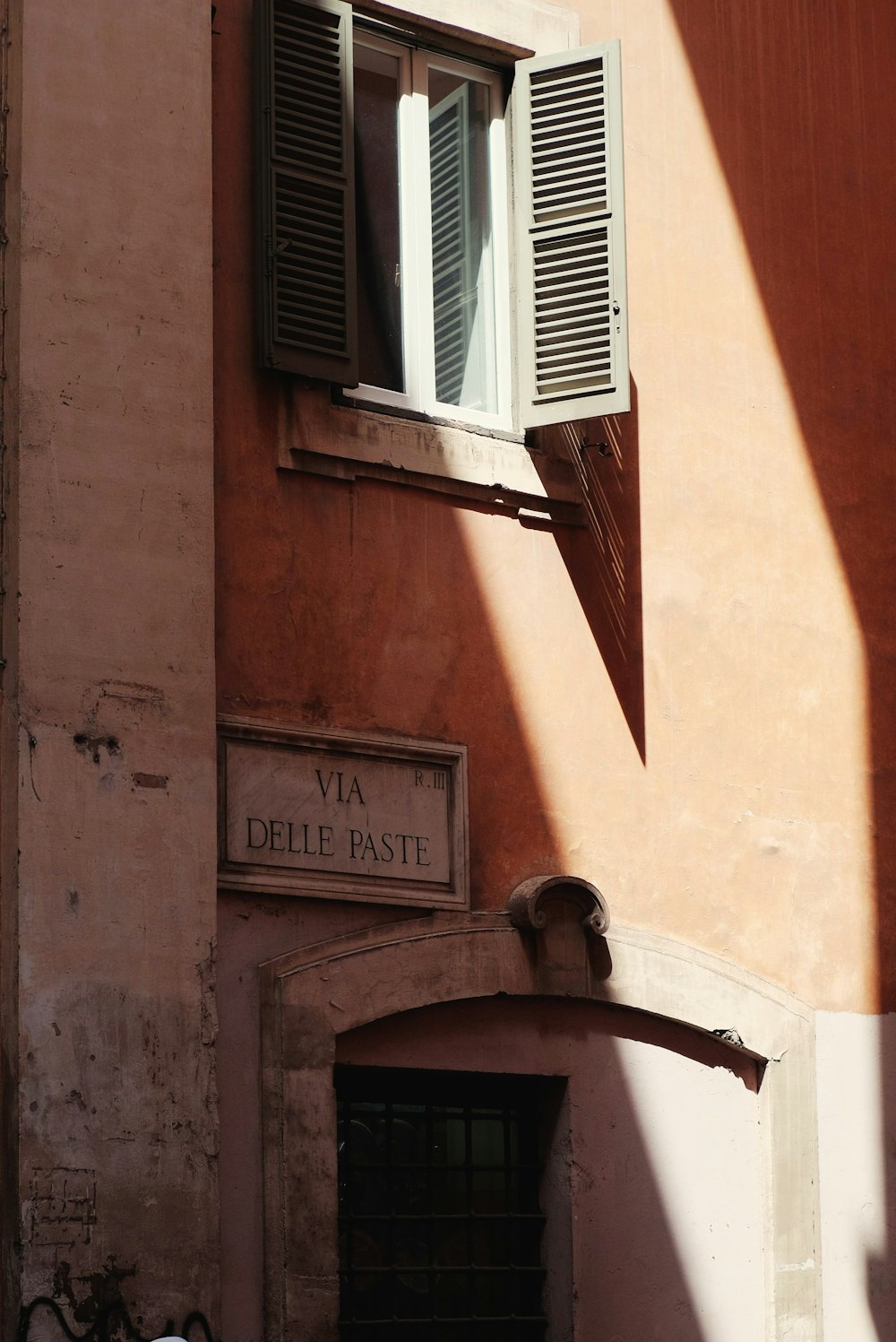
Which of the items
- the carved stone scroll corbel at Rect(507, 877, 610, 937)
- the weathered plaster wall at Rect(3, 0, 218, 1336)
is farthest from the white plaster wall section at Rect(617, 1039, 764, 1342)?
the weathered plaster wall at Rect(3, 0, 218, 1336)

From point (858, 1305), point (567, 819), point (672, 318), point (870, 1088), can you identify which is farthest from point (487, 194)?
point (858, 1305)

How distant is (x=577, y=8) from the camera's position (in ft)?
32.4

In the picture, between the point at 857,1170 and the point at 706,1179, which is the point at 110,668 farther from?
the point at 857,1170

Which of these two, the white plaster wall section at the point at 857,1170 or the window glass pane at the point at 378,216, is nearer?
the window glass pane at the point at 378,216

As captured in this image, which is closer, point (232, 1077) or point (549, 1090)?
point (232, 1077)

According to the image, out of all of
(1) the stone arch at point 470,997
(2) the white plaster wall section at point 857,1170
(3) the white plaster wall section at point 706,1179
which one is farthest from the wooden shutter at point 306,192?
(2) the white plaster wall section at point 857,1170

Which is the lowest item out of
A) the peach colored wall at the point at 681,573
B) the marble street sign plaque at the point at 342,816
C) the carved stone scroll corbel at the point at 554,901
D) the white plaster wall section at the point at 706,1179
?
the white plaster wall section at the point at 706,1179

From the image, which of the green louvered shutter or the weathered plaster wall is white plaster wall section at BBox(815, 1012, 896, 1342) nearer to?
the weathered plaster wall

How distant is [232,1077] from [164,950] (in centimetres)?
51

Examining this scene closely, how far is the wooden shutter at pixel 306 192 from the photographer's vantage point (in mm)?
8609

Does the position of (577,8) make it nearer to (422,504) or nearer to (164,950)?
(422,504)

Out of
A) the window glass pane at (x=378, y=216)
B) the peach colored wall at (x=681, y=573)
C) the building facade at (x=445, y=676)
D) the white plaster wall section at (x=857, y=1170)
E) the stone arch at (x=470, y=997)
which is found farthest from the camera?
the white plaster wall section at (x=857, y=1170)

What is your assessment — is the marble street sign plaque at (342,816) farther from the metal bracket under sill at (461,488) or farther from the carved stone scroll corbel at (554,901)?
the metal bracket under sill at (461,488)

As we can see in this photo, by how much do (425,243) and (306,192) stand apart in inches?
26.1
